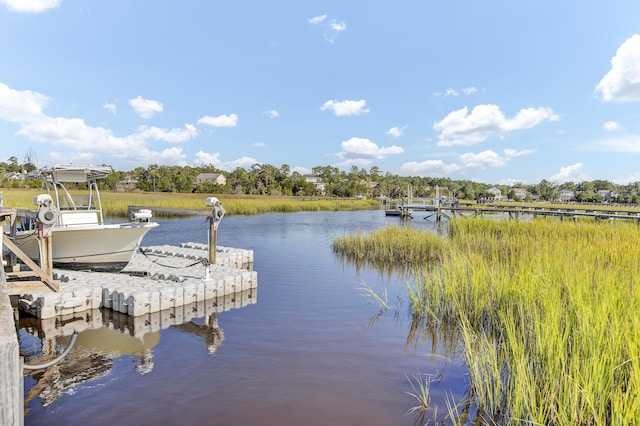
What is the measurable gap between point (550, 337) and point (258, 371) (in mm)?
4203

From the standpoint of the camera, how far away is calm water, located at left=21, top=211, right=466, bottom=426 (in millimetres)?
5164

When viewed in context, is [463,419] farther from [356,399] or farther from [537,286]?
[537,286]

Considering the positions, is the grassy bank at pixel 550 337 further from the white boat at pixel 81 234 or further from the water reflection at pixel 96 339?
the white boat at pixel 81 234

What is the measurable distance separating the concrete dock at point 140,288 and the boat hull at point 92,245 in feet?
1.20

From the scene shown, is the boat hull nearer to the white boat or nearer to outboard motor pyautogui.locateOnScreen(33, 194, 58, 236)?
the white boat

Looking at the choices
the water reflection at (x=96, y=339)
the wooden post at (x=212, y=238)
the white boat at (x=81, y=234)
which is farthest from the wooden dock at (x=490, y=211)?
the water reflection at (x=96, y=339)

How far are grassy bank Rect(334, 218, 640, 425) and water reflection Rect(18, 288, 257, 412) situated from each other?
15.4 ft

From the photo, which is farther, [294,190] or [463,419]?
[294,190]

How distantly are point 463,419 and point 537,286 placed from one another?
2898 mm

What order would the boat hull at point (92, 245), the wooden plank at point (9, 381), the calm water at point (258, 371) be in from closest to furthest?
the wooden plank at point (9, 381) → the calm water at point (258, 371) → the boat hull at point (92, 245)

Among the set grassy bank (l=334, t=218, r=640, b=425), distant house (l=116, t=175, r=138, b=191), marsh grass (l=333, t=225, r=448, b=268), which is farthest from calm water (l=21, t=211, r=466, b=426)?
distant house (l=116, t=175, r=138, b=191)

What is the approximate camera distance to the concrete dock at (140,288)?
846cm

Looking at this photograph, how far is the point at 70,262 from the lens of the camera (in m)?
11.2

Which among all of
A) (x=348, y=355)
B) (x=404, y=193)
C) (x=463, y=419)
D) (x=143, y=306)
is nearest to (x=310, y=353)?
(x=348, y=355)
